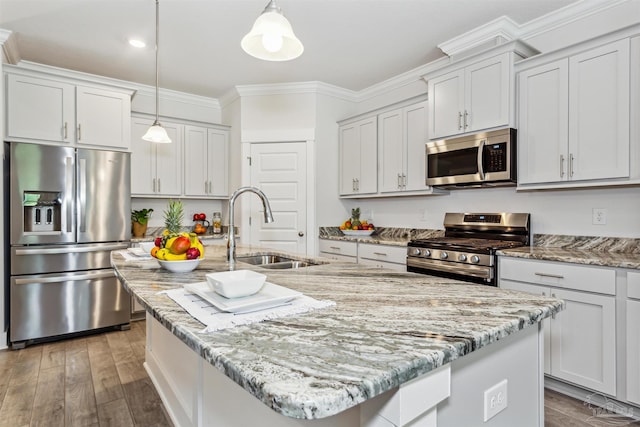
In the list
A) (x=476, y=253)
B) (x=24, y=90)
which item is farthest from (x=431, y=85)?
(x=24, y=90)

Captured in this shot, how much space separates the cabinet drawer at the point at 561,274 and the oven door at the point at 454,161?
77 centimetres

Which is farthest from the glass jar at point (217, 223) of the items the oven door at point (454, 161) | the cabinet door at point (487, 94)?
the cabinet door at point (487, 94)

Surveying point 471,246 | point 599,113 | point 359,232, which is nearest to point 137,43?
point 359,232

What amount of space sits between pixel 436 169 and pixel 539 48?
4.02 feet

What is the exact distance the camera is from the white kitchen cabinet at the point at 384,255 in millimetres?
3334

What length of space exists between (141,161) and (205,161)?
2.41 ft

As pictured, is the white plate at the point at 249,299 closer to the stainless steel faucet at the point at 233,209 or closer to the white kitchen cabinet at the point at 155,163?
the stainless steel faucet at the point at 233,209

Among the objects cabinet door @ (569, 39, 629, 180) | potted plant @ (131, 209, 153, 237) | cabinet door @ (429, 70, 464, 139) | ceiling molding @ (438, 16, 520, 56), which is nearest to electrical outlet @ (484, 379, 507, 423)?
cabinet door @ (569, 39, 629, 180)

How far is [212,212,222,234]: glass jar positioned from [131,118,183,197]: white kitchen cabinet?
0.65 m

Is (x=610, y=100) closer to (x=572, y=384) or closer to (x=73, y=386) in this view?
(x=572, y=384)

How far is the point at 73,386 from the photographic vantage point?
2.43 meters

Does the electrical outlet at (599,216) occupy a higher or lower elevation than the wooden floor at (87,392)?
higher

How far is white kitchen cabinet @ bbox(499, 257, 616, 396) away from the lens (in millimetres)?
2070

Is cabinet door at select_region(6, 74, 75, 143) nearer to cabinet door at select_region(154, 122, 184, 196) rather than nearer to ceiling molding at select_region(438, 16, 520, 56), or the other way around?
cabinet door at select_region(154, 122, 184, 196)
